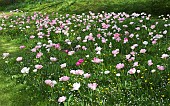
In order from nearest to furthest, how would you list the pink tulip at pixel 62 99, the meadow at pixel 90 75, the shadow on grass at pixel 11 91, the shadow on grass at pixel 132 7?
the pink tulip at pixel 62 99 → the meadow at pixel 90 75 → the shadow on grass at pixel 11 91 → the shadow on grass at pixel 132 7

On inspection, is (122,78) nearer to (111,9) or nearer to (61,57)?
(61,57)

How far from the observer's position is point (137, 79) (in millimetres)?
6227

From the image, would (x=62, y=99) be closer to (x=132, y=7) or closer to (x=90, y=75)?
(x=90, y=75)

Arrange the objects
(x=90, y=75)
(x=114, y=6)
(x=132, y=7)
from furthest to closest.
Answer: (x=114, y=6), (x=132, y=7), (x=90, y=75)

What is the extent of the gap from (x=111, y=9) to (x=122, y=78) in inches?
412

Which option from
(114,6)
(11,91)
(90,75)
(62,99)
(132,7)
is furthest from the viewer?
(114,6)

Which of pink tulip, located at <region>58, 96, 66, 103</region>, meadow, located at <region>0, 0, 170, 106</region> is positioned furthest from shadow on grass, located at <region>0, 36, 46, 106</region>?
pink tulip, located at <region>58, 96, 66, 103</region>

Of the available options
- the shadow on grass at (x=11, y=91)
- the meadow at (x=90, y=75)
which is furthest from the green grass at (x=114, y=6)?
the shadow on grass at (x=11, y=91)

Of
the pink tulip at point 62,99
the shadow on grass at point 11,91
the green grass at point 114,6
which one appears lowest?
the green grass at point 114,6

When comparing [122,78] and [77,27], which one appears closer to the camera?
[122,78]

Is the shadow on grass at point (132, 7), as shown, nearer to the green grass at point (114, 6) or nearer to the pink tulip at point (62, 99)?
the green grass at point (114, 6)

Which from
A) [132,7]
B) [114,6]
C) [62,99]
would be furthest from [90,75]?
[114,6]

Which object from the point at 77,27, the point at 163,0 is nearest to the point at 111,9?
the point at 163,0

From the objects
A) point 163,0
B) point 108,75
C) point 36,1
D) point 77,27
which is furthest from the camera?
point 36,1
